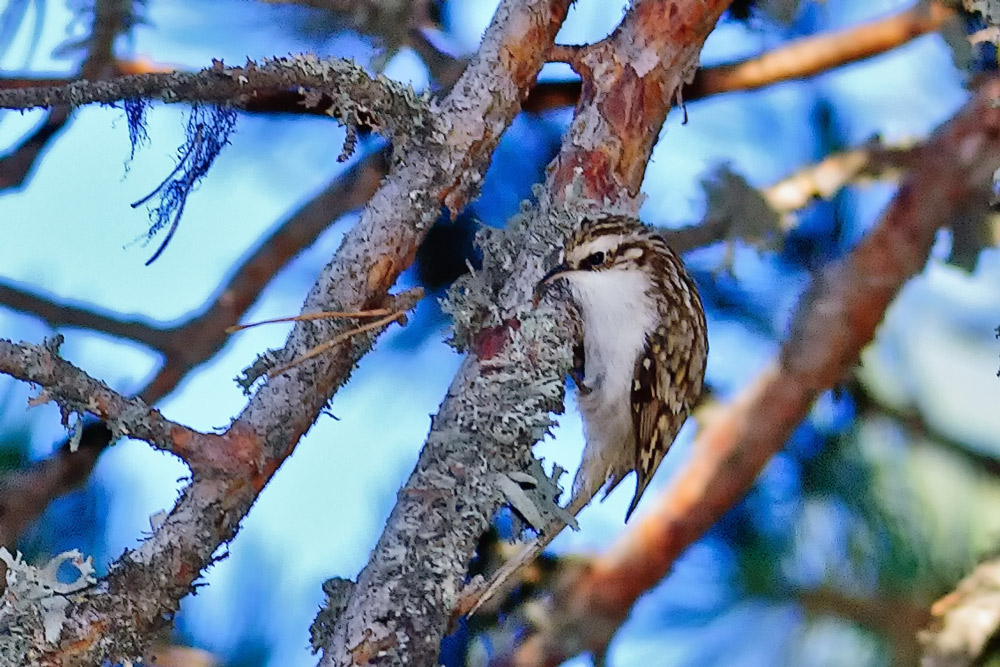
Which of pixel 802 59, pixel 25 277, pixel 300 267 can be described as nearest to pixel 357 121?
pixel 300 267

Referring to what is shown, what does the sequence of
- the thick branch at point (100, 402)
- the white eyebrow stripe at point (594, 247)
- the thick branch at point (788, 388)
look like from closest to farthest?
the thick branch at point (100, 402) < the white eyebrow stripe at point (594, 247) < the thick branch at point (788, 388)

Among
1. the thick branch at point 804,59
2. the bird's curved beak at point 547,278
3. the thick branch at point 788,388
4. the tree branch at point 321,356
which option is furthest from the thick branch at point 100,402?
the thick branch at point 804,59

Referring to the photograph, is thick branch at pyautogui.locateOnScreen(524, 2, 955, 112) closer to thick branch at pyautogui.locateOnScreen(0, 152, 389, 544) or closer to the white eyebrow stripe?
thick branch at pyautogui.locateOnScreen(0, 152, 389, 544)

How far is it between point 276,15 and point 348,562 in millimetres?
752

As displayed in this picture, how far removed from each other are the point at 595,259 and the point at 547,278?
97mm

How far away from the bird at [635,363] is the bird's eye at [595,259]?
0.05 ft

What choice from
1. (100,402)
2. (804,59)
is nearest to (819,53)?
(804,59)

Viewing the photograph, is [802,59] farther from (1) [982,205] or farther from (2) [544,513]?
(2) [544,513]

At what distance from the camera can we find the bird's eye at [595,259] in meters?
0.93

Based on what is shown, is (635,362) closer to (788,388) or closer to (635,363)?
(635,363)

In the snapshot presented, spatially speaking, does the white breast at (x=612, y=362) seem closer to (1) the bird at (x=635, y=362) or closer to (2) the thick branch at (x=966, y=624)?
(1) the bird at (x=635, y=362)

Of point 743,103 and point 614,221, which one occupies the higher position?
point 743,103

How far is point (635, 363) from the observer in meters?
1.03

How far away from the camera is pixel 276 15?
133cm
